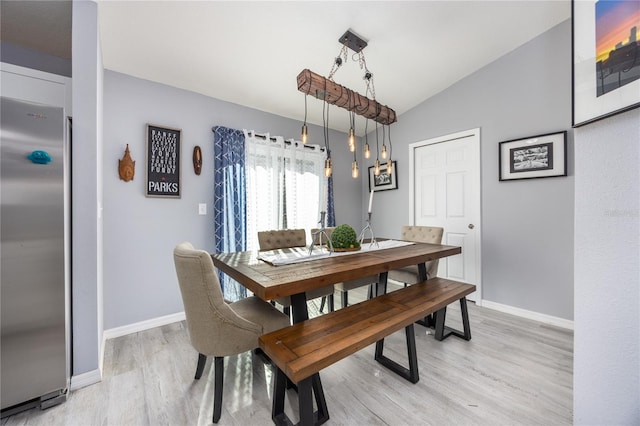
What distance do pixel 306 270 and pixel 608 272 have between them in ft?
4.37

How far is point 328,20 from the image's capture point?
211 centimetres

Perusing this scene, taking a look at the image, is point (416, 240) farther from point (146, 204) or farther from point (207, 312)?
point (146, 204)

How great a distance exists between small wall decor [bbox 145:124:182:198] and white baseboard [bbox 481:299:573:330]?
12.7 ft

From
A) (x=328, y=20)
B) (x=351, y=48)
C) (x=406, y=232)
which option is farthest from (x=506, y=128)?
(x=328, y=20)

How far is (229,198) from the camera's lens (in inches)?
114

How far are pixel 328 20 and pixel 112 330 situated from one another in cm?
348

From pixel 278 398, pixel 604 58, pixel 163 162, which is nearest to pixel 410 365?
pixel 278 398

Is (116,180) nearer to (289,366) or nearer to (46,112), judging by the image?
(46,112)

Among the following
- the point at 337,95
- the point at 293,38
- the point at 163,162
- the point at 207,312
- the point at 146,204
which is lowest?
the point at 207,312

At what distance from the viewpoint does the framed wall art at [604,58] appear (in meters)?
0.80

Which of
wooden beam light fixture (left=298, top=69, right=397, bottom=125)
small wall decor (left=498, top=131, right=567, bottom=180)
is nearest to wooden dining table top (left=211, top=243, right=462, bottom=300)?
wooden beam light fixture (left=298, top=69, right=397, bottom=125)

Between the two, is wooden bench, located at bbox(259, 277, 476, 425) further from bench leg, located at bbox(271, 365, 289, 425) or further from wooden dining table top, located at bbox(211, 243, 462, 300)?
wooden dining table top, located at bbox(211, 243, 462, 300)

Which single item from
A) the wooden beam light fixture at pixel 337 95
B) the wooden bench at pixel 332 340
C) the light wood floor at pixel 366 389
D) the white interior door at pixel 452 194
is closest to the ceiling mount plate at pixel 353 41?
the wooden beam light fixture at pixel 337 95

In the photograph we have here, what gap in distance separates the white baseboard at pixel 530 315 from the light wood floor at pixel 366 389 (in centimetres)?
29
